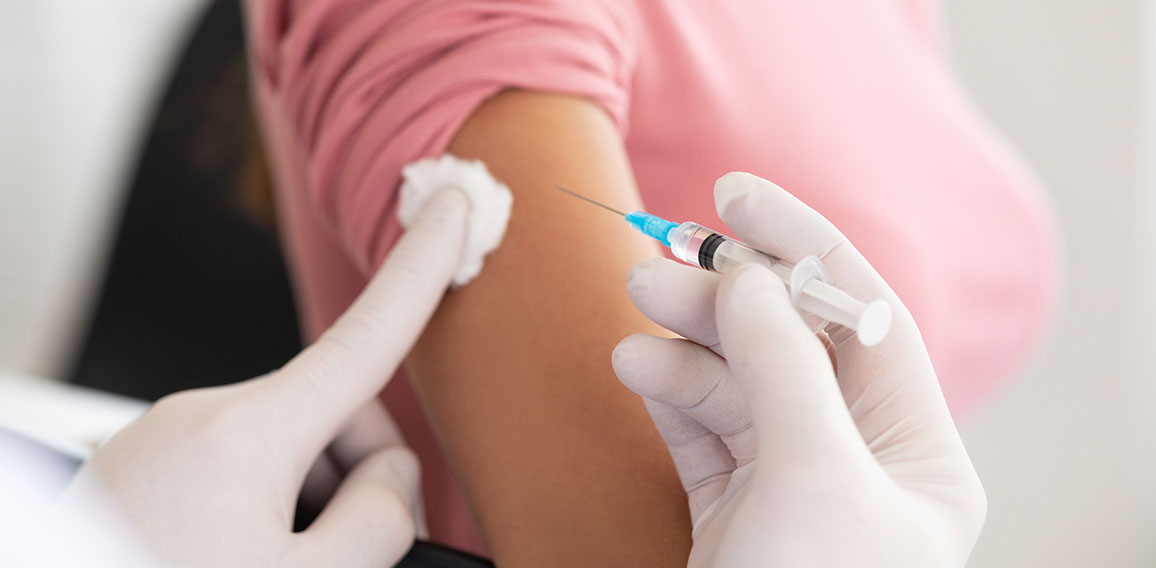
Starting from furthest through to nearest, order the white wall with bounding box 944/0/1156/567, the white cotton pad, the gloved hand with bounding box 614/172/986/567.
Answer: the white wall with bounding box 944/0/1156/567 → the white cotton pad → the gloved hand with bounding box 614/172/986/567

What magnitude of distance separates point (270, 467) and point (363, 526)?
8 centimetres

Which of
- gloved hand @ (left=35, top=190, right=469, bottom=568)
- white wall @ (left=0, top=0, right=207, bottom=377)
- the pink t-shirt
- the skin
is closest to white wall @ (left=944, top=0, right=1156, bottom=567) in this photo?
→ the pink t-shirt

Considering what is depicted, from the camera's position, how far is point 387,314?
59 cm

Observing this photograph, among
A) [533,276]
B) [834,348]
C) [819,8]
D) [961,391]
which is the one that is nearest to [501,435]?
[533,276]

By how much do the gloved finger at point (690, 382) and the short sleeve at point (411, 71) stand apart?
0.86ft

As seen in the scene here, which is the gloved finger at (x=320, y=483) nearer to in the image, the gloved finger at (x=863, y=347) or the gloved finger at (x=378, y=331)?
the gloved finger at (x=378, y=331)

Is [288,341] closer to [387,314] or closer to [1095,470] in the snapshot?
[387,314]

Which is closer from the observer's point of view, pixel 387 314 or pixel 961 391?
pixel 387 314

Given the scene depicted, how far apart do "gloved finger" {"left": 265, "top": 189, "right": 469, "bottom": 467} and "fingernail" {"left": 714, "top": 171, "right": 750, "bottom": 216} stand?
22cm

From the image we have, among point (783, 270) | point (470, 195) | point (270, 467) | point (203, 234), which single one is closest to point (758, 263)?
point (783, 270)

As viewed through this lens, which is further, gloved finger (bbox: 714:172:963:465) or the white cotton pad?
the white cotton pad

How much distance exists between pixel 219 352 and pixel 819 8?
109 cm

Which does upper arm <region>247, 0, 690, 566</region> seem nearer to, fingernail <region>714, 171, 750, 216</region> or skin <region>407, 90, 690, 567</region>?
skin <region>407, 90, 690, 567</region>

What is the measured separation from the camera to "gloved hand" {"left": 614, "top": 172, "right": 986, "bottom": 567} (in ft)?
1.19
